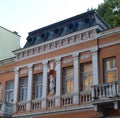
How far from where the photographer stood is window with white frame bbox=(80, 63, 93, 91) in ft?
69.1

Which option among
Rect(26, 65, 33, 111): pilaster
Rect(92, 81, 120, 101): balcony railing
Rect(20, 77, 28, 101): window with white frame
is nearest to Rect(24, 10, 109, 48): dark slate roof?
Rect(26, 65, 33, 111): pilaster

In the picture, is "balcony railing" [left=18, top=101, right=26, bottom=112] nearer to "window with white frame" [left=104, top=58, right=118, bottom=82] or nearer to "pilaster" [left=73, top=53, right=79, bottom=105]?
"pilaster" [left=73, top=53, right=79, bottom=105]

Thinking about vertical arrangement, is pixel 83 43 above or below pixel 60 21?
below

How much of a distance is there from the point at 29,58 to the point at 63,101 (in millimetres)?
4901

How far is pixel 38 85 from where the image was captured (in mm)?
23844

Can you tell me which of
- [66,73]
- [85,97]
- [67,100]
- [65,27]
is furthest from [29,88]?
[65,27]

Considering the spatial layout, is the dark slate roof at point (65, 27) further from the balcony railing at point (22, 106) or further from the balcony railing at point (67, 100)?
the balcony railing at point (67, 100)

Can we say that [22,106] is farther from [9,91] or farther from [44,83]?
[44,83]

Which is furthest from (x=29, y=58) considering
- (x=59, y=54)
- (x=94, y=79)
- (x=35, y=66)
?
(x=94, y=79)

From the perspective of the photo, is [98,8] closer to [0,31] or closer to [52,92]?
[0,31]

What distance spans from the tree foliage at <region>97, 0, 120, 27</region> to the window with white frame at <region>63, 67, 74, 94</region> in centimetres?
984

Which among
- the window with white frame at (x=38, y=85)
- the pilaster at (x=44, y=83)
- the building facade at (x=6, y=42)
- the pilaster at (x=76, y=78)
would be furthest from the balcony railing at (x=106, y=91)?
the building facade at (x=6, y=42)

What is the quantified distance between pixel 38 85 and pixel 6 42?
8.49 meters

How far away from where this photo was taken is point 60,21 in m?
24.5
